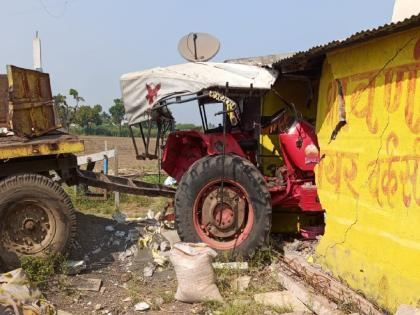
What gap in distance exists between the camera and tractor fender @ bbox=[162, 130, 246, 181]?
6918 mm

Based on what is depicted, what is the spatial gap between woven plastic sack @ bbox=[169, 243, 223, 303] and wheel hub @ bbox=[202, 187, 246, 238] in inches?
40.5

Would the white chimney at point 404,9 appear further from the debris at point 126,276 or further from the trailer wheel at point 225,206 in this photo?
the debris at point 126,276

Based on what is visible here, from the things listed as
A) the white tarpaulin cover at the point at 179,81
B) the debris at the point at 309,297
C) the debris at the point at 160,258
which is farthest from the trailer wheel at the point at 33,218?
the debris at the point at 309,297

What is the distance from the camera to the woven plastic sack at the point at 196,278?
535cm

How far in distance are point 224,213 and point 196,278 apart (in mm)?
1324

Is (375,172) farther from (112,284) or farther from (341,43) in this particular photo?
(112,284)

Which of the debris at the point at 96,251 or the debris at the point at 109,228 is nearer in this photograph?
the debris at the point at 96,251

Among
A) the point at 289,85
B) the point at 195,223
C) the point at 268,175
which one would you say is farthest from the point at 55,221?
the point at 289,85

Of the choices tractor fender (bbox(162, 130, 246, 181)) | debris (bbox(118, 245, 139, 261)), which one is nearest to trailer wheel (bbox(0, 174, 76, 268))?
debris (bbox(118, 245, 139, 261))

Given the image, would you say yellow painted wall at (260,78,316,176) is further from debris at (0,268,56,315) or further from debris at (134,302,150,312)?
debris at (0,268,56,315)

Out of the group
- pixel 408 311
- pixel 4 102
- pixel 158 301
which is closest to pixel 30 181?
pixel 4 102

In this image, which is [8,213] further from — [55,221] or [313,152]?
[313,152]

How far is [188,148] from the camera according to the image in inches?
309

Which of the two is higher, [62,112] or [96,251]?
[62,112]
